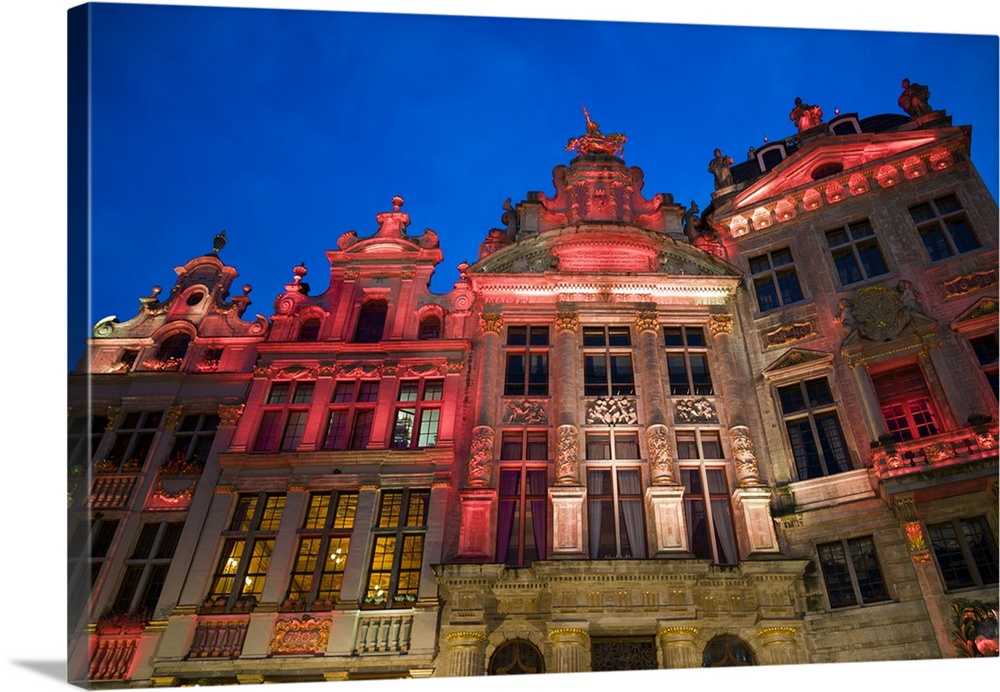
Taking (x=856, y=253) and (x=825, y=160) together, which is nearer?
(x=856, y=253)

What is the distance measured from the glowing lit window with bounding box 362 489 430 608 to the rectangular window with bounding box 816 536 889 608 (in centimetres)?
712

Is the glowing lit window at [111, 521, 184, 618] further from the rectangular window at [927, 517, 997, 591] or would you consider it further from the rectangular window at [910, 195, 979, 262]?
the rectangular window at [910, 195, 979, 262]

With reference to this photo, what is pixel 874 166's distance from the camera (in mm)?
17125

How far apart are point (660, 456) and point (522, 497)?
2744 mm

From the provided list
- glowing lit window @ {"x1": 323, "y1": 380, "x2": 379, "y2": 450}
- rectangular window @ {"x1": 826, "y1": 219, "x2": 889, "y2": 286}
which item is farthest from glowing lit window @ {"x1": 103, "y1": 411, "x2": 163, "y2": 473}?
rectangular window @ {"x1": 826, "y1": 219, "x2": 889, "y2": 286}

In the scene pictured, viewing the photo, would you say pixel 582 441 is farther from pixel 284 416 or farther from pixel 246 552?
pixel 246 552

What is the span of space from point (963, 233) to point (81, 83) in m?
16.4

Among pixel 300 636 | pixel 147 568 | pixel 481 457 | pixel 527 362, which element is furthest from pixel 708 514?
pixel 147 568

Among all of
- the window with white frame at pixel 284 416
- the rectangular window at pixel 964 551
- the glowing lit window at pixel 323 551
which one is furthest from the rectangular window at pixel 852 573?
the window with white frame at pixel 284 416

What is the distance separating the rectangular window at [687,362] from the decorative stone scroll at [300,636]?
27.2ft

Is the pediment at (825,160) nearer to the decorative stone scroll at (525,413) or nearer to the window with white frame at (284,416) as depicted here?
the decorative stone scroll at (525,413)

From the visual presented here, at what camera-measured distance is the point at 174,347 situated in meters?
17.3

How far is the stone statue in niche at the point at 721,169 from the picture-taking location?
19.3 m

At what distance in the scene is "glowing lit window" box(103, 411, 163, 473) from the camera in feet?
48.9
